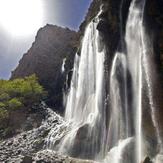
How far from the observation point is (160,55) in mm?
35188

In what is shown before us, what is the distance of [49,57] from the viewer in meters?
85.0

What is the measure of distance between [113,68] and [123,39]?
3.05 metres

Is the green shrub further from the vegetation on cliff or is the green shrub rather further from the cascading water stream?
the cascading water stream

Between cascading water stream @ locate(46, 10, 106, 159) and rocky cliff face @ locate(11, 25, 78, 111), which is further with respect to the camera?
rocky cliff face @ locate(11, 25, 78, 111)

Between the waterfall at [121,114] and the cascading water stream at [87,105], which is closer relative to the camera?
the waterfall at [121,114]

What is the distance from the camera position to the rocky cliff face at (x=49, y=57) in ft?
255

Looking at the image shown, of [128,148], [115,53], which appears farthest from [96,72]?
[128,148]

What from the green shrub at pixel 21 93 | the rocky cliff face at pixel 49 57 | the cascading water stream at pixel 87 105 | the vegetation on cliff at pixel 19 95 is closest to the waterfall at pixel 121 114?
the cascading water stream at pixel 87 105

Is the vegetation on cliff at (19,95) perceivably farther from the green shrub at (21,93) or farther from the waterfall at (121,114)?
the waterfall at (121,114)

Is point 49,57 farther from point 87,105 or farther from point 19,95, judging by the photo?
point 87,105

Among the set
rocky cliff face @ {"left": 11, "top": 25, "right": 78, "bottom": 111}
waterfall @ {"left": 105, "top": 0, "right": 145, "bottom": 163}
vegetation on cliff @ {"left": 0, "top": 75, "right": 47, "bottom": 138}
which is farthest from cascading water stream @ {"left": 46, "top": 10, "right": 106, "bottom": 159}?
rocky cliff face @ {"left": 11, "top": 25, "right": 78, "bottom": 111}

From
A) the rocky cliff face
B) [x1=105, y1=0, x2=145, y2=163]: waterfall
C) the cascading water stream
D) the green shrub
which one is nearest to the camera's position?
[x1=105, y1=0, x2=145, y2=163]: waterfall

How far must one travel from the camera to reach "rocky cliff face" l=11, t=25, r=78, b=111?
77688 mm

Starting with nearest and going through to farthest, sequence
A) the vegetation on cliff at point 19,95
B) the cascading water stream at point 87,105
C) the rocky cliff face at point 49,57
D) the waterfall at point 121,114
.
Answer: the waterfall at point 121,114 < the cascading water stream at point 87,105 < the vegetation on cliff at point 19,95 < the rocky cliff face at point 49,57
